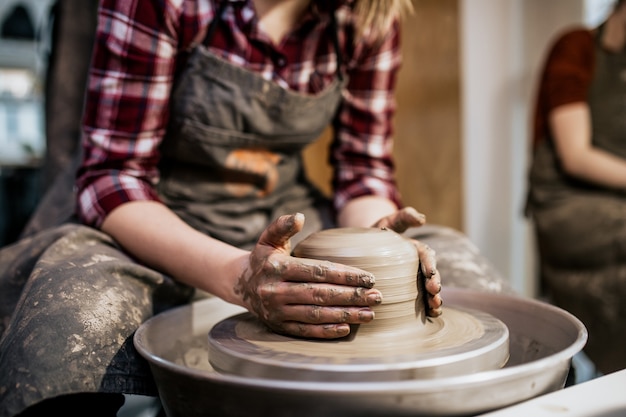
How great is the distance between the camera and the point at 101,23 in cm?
102

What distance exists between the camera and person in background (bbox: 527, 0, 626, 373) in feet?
6.08

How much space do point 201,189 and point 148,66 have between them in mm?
242

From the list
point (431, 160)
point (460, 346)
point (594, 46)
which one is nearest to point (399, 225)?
point (460, 346)

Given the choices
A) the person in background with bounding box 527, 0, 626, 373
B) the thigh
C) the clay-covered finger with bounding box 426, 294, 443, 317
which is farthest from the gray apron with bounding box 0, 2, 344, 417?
the person in background with bounding box 527, 0, 626, 373

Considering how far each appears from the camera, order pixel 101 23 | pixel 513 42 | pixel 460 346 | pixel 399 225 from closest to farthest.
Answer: pixel 460 346 → pixel 399 225 → pixel 101 23 → pixel 513 42

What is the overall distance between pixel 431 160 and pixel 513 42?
0.77 m

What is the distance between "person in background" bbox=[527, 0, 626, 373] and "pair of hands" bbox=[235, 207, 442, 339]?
4.39ft

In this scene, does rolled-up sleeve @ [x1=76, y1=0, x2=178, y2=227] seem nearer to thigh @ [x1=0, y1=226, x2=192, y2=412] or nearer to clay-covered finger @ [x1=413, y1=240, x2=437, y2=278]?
thigh @ [x1=0, y1=226, x2=192, y2=412]

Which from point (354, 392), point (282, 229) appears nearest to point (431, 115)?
point (282, 229)

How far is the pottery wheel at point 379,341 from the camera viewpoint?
0.66m

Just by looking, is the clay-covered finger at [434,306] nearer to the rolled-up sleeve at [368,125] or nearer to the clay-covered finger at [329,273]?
the clay-covered finger at [329,273]

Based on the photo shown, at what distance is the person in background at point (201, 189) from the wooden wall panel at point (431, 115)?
1184mm

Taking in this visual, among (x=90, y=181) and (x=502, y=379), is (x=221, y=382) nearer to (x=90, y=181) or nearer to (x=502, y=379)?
(x=502, y=379)

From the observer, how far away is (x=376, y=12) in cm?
123
